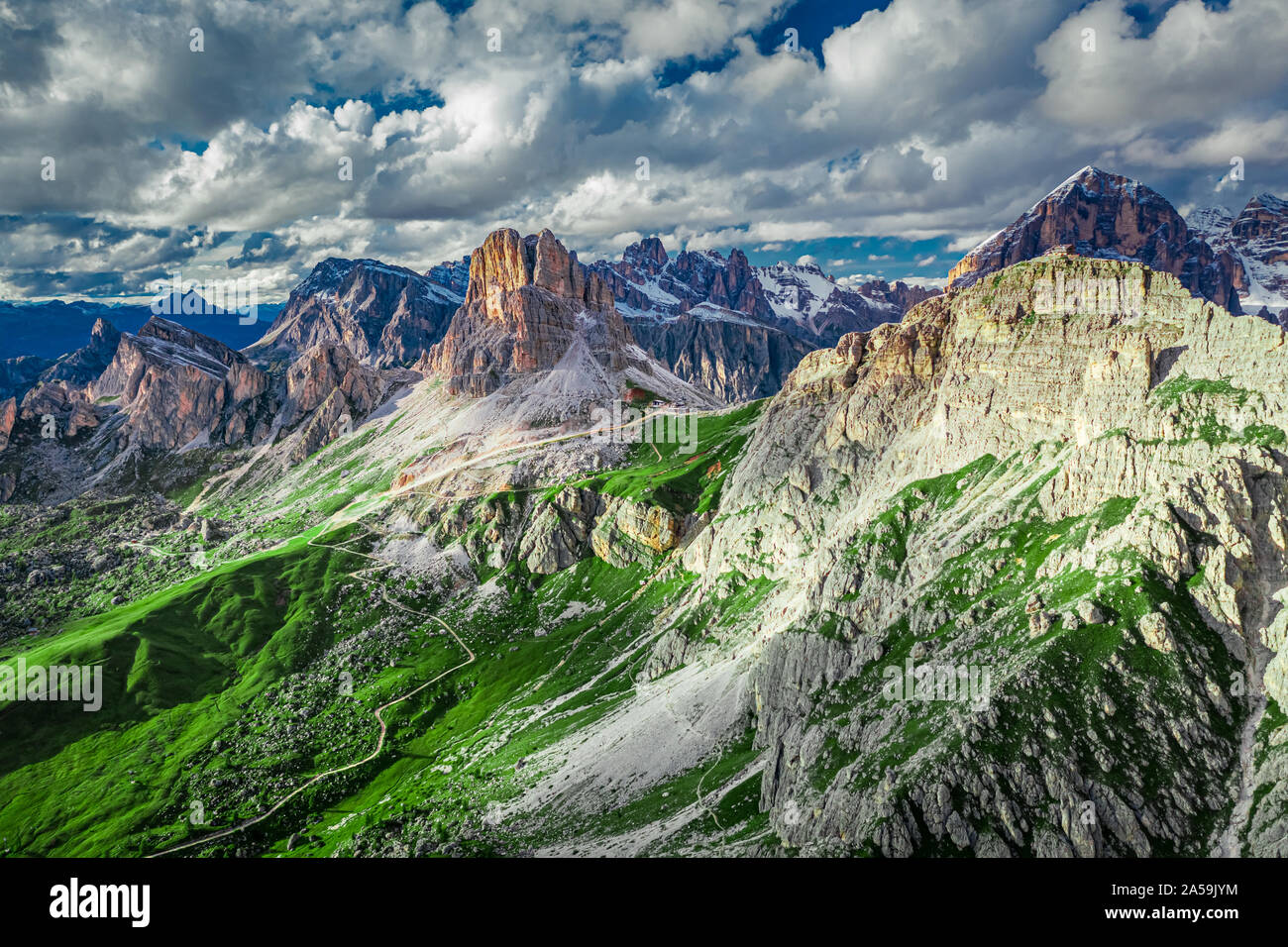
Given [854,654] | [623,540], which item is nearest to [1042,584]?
[854,654]

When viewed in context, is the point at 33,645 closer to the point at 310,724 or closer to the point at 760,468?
the point at 310,724

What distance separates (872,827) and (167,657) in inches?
7402

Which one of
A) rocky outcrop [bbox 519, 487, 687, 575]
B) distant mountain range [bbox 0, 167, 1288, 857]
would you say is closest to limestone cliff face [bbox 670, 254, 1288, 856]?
distant mountain range [bbox 0, 167, 1288, 857]

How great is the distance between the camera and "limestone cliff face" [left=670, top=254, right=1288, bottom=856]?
74938 millimetres

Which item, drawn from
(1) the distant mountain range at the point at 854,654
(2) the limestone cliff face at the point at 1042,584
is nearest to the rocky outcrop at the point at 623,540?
(1) the distant mountain range at the point at 854,654

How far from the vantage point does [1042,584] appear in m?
96.4

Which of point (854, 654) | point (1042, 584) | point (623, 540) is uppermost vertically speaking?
point (1042, 584)

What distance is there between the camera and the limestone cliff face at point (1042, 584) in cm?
7494

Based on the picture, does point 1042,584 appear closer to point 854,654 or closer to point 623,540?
point 854,654

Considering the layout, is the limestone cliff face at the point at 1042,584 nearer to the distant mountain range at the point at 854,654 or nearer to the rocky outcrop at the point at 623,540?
the distant mountain range at the point at 854,654

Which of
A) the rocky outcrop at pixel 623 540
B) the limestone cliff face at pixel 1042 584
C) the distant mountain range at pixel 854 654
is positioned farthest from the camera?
the rocky outcrop at pixel 623 540

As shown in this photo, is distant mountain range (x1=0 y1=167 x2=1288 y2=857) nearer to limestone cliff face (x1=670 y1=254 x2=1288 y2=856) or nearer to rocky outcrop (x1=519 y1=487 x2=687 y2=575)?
limestone cliff face (x1=670 y1=254 x2=1288 y2=856)

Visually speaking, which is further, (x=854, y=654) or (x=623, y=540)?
(x=623, y=540)

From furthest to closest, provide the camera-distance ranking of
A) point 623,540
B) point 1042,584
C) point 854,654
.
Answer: point 623,540
point 854,654
point 1042,584
